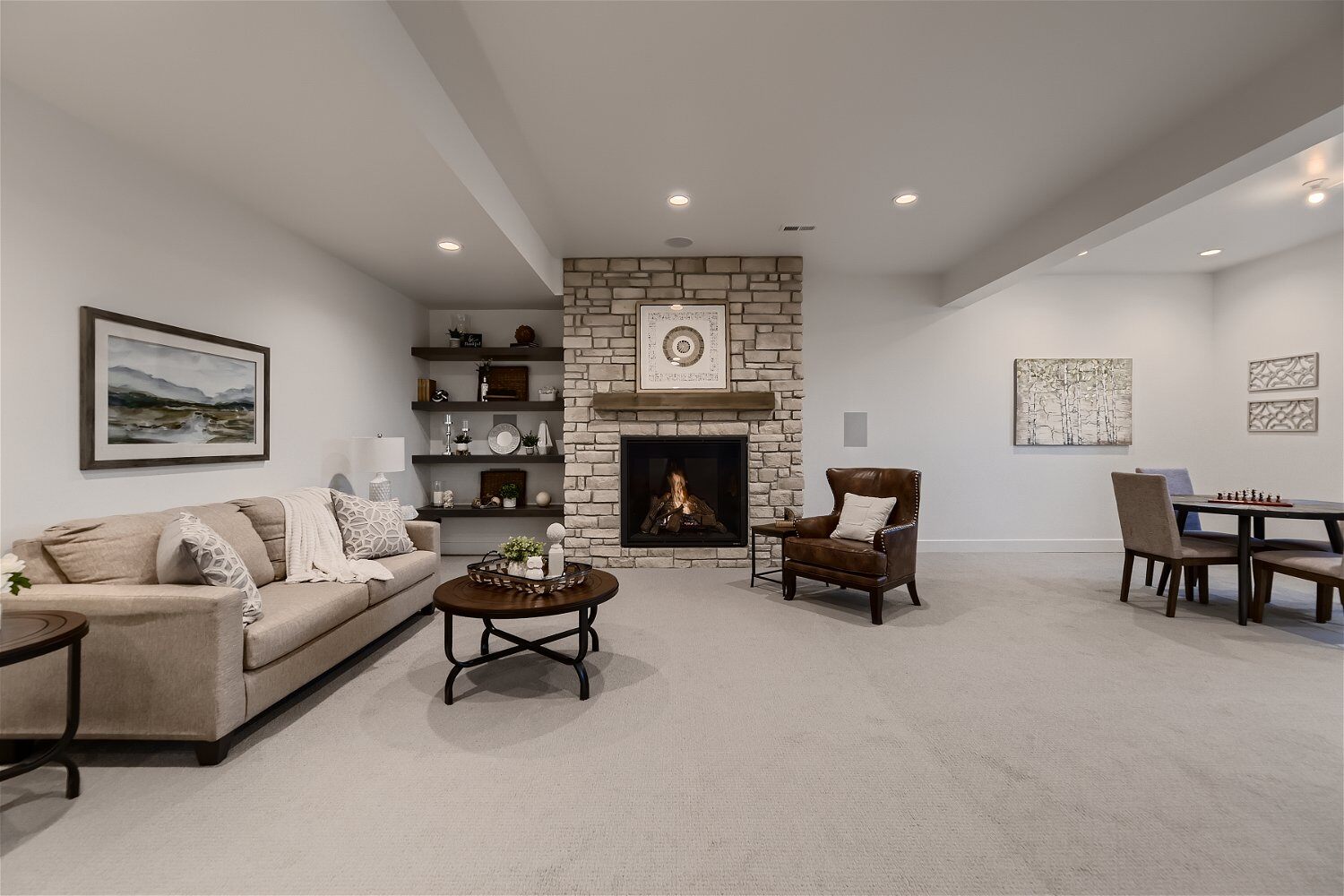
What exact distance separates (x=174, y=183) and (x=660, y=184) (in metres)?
2.52

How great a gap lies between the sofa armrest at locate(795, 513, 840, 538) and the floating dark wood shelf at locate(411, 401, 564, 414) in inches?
98.7

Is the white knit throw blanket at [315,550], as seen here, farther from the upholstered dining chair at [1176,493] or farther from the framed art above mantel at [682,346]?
the upholstered dining chair at [1176,493]

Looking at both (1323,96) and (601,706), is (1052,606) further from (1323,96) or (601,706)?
(601,706)

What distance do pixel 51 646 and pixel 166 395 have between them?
156 centimetres

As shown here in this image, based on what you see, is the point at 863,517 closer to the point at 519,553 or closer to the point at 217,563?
the point at 519,553

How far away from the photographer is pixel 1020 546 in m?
5.71

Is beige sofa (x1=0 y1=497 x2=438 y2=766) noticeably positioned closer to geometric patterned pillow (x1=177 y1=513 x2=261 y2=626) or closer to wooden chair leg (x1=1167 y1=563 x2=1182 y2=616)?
geometric patterned pillow (x1=177 y1=513 x2=261 y2=626)

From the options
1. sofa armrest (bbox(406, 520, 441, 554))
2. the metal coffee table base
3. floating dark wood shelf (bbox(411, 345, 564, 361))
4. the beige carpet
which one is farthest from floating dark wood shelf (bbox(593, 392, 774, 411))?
the metal coffee table base

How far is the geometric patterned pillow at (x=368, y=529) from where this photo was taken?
134 inches

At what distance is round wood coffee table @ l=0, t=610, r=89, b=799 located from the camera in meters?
1.61

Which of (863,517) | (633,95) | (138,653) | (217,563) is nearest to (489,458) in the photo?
(217,563)

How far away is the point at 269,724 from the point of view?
2.34m

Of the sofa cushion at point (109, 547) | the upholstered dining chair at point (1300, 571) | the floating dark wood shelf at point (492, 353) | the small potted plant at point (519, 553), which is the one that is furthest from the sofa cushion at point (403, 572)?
the upholstered dining chair at point (1300, 571)

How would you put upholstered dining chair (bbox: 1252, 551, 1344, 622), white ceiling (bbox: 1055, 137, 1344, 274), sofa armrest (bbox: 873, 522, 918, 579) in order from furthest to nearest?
sofa armrest (bbox: 873, 522, 918, 579) < white ceiling (bbox: 1055, 137, 1344, 274) < upholstered dining chair (bbox: 1252, 551, 1344, 622)
